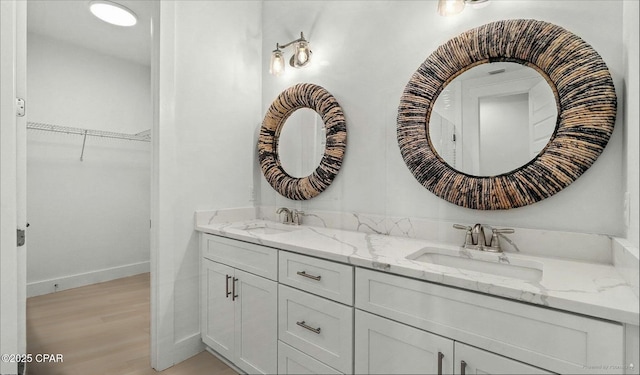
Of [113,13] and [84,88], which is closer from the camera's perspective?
[113,13]

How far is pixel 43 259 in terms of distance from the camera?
2.54 meters

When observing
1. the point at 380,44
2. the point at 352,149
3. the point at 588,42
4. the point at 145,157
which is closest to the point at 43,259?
the point at 145,157

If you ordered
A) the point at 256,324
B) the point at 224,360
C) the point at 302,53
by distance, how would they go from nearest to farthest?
the point at 256,324
the point at 224,360
the point at 302,53

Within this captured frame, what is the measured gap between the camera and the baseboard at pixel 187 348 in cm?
163

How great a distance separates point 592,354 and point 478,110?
920 millimetres

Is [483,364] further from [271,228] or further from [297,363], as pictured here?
[271,228]

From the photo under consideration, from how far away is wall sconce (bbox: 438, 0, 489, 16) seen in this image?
3.93ft

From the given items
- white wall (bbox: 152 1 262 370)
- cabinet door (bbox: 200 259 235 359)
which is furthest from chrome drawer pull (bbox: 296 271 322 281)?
white wall (bbox: 152 1 262 370)

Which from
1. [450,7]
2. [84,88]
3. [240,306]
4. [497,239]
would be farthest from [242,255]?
[84,88]

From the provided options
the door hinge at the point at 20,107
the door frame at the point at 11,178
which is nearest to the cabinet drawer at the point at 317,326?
the door frame at the point at 11,178

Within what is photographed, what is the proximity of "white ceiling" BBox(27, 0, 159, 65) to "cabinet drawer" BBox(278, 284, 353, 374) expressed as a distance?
7.58 feet

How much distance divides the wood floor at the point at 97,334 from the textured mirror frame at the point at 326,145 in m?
1.07

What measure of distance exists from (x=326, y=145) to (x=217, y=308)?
110 cm

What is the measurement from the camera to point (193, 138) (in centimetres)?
174
